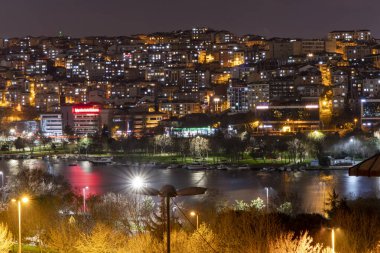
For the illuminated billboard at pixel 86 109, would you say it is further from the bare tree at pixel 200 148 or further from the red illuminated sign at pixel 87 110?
the bare tree at pixel 200 148

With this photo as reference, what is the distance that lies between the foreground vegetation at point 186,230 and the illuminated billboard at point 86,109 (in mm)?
17805

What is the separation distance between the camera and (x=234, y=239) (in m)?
3.39

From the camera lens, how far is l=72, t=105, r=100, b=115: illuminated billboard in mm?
24047

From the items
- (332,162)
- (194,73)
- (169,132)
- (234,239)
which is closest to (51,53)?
(194,73)

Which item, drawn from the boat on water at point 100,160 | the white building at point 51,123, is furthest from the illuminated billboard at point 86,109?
the boat on water at point 100,160

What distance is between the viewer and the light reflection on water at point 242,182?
29.4 feet

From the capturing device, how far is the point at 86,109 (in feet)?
78.9

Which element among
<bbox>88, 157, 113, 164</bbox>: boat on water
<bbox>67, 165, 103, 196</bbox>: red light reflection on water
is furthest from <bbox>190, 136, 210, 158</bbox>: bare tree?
<bbox>67, 165, 103, 196</bbox>: red light reflection on water

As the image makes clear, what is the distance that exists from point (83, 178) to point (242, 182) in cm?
257

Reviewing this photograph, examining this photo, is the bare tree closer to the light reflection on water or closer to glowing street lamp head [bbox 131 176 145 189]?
the light reflection on water

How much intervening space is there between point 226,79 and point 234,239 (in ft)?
76.8

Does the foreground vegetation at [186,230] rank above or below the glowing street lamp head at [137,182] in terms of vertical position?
above

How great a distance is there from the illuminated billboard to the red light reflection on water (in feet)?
30.0

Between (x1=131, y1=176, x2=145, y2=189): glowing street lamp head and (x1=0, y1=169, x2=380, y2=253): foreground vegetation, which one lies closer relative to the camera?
(x1=0, y1=169, x2=380, y2=253): foreground vegetation
